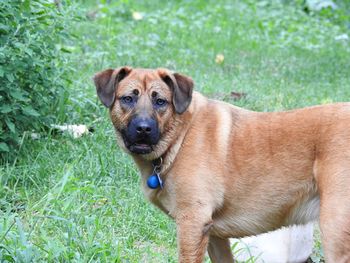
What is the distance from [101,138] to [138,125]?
259 cm

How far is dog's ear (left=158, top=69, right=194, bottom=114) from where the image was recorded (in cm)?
→ 544

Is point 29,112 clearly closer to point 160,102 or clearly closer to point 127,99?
point 127,99

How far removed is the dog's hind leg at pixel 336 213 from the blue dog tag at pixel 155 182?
107 cm

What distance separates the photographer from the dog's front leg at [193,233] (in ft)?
17.2

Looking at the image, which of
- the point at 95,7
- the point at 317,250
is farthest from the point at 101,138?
the point at 95,7

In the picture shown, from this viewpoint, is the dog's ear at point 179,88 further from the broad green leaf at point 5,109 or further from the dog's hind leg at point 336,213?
the broad green leaf at point 5,109

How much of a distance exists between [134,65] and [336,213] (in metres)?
6.35

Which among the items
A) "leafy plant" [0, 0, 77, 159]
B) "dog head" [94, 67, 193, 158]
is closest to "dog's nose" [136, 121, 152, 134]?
"dog head" [94, 67, 193, 158]

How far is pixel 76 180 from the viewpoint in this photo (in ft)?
22.1

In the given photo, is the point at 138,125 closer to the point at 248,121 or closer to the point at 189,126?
the point at 189,126

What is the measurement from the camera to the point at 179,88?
552 cm

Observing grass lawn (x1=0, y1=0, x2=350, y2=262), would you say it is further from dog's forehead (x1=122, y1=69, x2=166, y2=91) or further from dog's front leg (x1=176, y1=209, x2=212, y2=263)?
dog's forehead (x1=122, y1=69, x2=166, y2=91)

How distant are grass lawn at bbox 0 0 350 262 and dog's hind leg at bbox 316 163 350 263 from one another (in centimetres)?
138

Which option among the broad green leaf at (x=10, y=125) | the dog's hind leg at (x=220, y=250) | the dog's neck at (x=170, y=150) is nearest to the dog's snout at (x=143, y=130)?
the dog's neck at (x=170, y=150)
